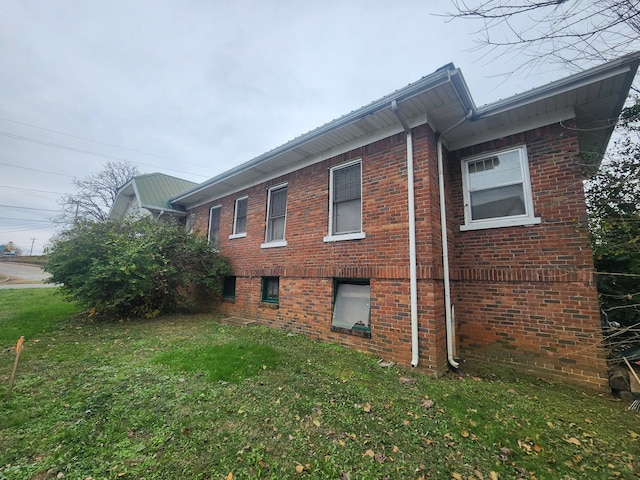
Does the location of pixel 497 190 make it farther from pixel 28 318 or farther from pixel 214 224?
pixel 28 318

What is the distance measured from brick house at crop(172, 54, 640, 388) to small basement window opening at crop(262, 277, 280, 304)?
1.08 meters

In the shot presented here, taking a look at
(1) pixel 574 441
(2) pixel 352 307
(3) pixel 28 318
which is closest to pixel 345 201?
(2) pixel 352 307

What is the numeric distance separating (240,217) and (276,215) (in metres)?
2.10

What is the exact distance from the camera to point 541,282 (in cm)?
434

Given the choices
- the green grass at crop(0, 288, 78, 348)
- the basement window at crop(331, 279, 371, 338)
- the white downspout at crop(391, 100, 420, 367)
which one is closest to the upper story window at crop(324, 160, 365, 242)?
the basement window at crop(331, 279, 371, 338)

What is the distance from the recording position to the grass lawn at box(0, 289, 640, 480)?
214 cm

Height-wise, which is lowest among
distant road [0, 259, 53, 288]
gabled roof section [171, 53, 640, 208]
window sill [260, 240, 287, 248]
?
distant road [0, 259, 53, 288]

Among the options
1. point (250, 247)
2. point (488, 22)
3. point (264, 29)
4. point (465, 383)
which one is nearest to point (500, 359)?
point (465, 383)

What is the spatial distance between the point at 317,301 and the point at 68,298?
736 cm

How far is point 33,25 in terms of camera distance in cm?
843

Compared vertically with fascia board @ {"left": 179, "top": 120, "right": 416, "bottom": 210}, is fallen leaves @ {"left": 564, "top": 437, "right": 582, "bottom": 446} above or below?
below

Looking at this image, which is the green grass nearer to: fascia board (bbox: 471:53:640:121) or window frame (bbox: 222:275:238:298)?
window frame (bbox: 222:275:238:298)

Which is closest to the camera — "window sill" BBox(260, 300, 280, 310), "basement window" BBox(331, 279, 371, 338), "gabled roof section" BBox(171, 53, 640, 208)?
"gabled roof section" BBox(171, 53, 640, 208)

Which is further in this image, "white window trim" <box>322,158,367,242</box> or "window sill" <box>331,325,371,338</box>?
"white window trim" <box>322,158,367,242</box>
